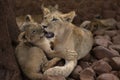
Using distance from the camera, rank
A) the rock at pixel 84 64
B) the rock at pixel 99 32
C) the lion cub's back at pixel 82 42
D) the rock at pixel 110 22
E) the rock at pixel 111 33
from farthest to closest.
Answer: the rock at pixel 110 22 → the rock at pixel 99 32 → the rock at pixel 111 33 → the lion cub's back at pixel 82 42 → the rock at pixel 84 64

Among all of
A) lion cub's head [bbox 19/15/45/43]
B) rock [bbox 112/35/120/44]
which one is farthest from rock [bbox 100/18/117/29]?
lion cub's head [bbox 19/15/45/43]

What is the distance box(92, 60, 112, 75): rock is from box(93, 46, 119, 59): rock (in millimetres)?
234

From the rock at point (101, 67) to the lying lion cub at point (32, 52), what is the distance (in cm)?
42

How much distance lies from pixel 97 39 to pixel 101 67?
0.74 meters

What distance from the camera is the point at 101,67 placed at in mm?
3811

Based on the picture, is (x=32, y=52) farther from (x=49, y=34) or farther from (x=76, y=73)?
(x=76, y=73)

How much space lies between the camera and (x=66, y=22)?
404 cm

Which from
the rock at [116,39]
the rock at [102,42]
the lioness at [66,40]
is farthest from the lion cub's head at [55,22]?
the rock at [116,39]

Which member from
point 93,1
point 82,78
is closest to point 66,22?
point 82,78

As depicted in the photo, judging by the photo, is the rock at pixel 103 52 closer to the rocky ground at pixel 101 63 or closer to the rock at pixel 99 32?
the rocky ground at pixel 101 63

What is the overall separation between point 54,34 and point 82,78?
634 millimetres

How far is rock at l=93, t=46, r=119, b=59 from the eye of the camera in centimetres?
408

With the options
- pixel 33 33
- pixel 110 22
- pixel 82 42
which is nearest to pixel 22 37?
pixel 33 33

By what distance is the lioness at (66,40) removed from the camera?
3.77 m
